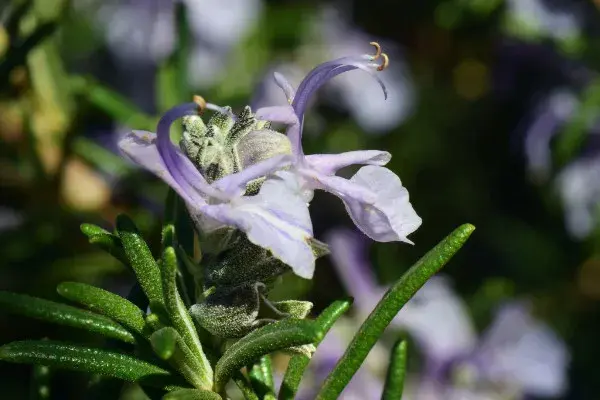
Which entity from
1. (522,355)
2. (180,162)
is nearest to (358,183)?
(180,162)

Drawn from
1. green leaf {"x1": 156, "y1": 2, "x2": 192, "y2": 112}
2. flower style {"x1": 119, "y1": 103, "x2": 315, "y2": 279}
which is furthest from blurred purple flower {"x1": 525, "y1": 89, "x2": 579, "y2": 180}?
flower style {"x1": 119, "y1": 103, "x2": 315, "y2": 279}

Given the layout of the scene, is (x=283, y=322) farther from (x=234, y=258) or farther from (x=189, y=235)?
(x=189, y=235)

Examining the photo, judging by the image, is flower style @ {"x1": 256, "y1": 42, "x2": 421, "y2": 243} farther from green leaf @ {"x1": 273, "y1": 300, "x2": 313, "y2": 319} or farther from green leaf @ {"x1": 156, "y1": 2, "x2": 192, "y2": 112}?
green leaf @ {"x1": 156, "y1": 2, "x2": 192, "y2": 112}

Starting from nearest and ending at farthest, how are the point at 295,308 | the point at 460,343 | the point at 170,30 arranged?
the point at 295,308 → the point at 460,343 → the point at 170,30

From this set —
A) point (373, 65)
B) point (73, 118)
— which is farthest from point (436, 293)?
point (373, 65)

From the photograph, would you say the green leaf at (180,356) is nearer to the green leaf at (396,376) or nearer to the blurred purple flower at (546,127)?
the green leaf at (396,376)

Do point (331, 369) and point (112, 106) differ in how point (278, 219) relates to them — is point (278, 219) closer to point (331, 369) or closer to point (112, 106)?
point (331, 369)

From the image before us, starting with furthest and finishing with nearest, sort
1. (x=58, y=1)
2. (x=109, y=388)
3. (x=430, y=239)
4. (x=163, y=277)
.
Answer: (x=430, y=239) → (x=58, y=1) → (x=109, y=388) → (x=163, y=277)

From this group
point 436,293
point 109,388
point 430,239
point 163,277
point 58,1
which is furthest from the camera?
point 430,239
